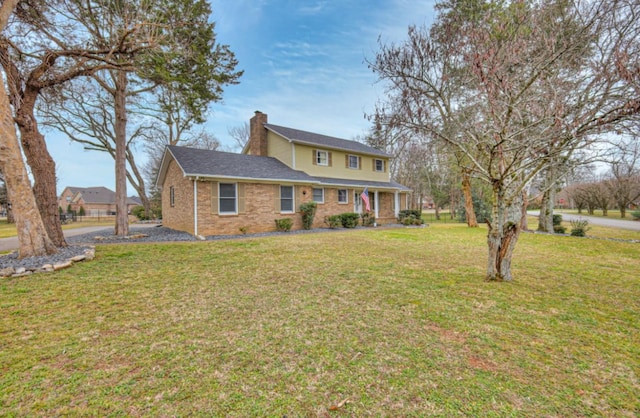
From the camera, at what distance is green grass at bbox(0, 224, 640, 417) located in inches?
82.6

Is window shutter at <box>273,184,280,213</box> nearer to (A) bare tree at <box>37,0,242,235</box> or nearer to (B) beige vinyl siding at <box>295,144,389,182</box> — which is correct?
(B) beige vinyl siding at <box>295,144,389,182</box>

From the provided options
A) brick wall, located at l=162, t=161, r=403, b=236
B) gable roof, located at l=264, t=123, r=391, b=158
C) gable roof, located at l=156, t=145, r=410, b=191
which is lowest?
brick wall, located at l=162, t=161, r=403, b=236

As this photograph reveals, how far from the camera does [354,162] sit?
1867cm

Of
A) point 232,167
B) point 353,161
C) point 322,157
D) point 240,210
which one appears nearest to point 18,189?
point 240,210

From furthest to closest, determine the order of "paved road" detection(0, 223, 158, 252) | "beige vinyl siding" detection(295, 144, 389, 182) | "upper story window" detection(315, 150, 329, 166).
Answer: "upper story window" detection(315, 150, 329, 166) < "beige vinyl siding" detection(295, 144, 389, 182) < "paved road" detection(0, 223, 158, 252)

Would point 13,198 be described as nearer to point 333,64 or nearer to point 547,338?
point 547,338

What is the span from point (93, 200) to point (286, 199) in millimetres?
55181

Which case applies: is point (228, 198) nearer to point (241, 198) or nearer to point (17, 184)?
point (241, 198)

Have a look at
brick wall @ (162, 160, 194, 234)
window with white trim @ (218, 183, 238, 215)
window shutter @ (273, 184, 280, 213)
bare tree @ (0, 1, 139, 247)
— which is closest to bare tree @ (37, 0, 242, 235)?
bare tree @ (0, 1, 139, 247)

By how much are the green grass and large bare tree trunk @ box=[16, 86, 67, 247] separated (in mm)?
2977

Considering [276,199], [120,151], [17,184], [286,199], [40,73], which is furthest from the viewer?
[286,199]

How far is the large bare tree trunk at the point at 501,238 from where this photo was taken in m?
4.92

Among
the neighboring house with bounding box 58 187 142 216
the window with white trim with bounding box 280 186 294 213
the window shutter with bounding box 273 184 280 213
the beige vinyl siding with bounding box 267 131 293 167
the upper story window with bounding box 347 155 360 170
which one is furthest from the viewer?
the neighboring house with bounding box 58 187 142 216

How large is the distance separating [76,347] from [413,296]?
4.50m
